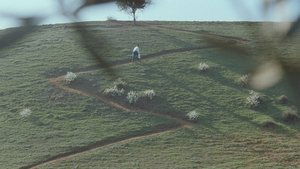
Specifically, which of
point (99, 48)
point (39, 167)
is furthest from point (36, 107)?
point (99, 48)

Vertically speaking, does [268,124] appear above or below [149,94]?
below

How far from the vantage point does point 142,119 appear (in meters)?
23.7

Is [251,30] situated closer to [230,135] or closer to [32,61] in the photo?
[230,135]

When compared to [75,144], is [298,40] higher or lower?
higher

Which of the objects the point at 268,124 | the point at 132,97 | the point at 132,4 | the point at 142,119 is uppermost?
the point at 132,4

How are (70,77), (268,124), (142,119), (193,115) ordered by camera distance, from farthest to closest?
(70,77) → (193,115) → (142,119) → (268,124)

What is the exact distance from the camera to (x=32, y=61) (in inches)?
1161

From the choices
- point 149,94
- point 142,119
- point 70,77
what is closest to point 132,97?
point 149,94

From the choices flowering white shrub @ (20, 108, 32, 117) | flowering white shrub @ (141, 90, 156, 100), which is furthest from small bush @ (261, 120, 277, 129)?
flowering white shrub @ (20, 108, 32, 117)

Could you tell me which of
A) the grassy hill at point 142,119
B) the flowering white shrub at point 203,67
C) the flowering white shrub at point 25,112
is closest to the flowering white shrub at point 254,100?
the grassy hill at point 142,119

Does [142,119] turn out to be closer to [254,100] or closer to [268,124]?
[268,124]

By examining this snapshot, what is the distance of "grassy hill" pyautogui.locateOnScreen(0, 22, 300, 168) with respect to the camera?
20.0 metres

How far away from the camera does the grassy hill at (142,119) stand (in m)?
20.0

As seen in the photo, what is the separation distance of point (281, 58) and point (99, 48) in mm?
260
